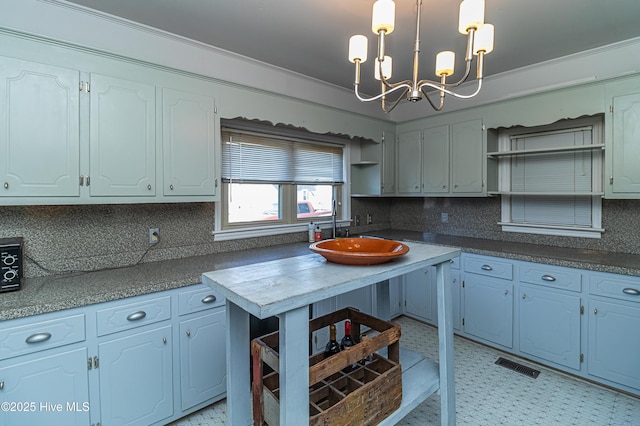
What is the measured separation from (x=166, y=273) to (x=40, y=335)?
0.66 m

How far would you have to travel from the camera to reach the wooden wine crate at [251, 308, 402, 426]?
3.48ft

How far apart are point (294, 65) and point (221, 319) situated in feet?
7.50

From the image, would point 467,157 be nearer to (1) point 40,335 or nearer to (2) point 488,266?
(2) point 488,266

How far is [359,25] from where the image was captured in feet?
7.19

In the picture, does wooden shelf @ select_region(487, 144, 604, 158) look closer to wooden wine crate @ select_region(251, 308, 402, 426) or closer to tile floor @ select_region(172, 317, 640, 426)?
tile floor @ select_region(172, 317, 640, 426)

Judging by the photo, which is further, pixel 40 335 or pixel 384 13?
pixel 40 335

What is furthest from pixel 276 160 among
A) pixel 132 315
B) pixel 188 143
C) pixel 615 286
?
pixel 615 286

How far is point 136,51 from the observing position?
2.20m

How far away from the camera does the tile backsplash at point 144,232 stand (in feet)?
6.29

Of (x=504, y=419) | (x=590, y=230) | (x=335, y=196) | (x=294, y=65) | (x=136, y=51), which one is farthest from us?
(x=335, y=196)

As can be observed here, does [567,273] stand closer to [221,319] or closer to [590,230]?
[590,230]

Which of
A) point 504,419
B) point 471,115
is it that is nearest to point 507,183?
point 471,115

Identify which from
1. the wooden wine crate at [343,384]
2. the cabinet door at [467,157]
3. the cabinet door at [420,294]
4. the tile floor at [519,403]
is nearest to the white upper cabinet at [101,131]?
the wooden wine crate at [343,384]

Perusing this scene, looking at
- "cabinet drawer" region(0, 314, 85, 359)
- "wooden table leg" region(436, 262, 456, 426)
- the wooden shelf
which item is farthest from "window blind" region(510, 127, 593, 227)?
"cabinet drawer" region(0, 314, 85, 359)
